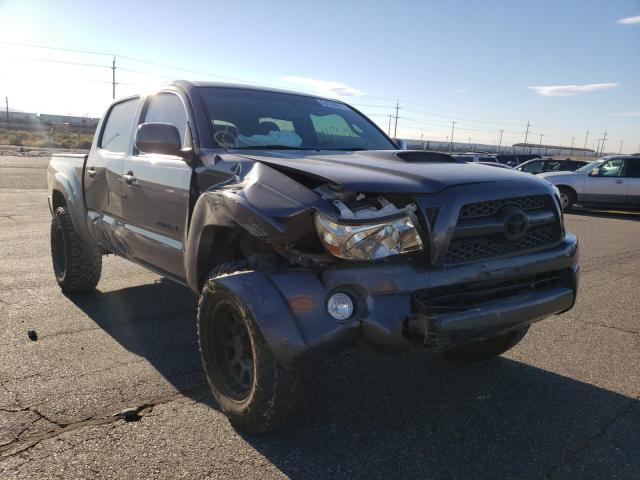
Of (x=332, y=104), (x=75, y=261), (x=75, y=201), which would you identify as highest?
(x=332, y=104)

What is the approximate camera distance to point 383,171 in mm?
2850

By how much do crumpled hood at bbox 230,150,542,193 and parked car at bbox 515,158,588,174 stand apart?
691 inches

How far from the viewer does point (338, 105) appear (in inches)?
189

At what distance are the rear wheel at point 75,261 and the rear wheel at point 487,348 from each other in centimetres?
348

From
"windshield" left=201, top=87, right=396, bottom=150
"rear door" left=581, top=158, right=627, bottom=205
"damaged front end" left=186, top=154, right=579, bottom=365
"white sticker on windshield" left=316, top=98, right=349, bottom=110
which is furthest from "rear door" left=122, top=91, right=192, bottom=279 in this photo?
"rear door" left=581, top=158, right=627, bottom=205

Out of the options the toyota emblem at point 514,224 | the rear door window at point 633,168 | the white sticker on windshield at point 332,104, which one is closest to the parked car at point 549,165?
the rear door window at point 633,168

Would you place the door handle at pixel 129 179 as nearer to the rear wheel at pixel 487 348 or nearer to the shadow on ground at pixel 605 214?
the rear wheel at pixel 487 348

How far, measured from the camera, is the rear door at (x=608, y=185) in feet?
49.0

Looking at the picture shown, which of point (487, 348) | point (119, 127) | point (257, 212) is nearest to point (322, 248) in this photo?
point (257, 212)

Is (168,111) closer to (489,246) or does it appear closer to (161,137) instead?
(161,137)

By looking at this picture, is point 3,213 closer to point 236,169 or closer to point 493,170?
point 236,169

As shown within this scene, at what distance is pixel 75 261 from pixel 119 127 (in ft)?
4.56

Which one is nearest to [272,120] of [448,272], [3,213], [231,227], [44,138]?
[231,227]

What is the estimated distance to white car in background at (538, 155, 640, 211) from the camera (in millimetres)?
14797
